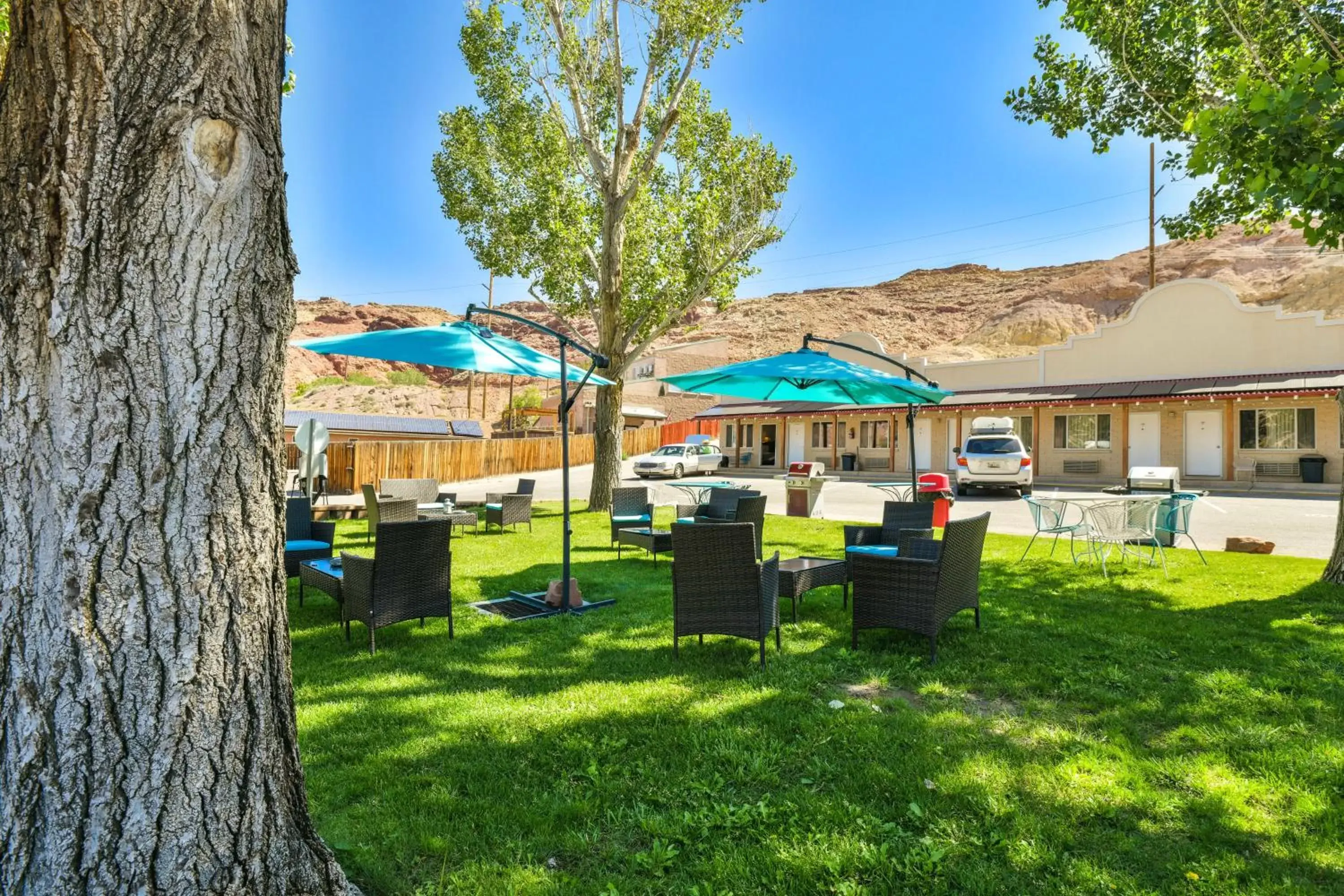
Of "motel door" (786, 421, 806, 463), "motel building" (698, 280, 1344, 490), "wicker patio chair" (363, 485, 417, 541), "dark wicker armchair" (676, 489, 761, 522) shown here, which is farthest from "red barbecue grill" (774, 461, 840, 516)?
"motel door" (786, 421, 806, 463)

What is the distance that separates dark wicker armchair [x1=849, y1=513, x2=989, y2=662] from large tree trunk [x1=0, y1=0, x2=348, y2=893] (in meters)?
3.97

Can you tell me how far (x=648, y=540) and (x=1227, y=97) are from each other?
8401 millimetres

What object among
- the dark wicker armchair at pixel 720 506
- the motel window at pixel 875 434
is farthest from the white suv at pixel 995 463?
the dark wicker armchair at pixel 720 506

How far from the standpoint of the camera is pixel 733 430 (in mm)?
36406

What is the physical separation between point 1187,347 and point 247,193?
28845 millimetres

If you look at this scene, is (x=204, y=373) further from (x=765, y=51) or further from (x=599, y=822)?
(x=765, y=51)

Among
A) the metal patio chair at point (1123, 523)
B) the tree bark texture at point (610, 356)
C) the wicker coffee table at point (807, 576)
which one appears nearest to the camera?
the wicker coffee table at point (807, 576)

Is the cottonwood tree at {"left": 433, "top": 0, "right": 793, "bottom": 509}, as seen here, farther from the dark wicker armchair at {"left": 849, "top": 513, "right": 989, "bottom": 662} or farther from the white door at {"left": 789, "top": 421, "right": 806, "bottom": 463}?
the white door at {"left": 789, "top": 421, "right": 806, "bottom": 463}

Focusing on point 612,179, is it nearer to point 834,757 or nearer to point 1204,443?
point 834,757

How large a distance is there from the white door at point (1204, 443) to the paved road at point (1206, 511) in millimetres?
3823

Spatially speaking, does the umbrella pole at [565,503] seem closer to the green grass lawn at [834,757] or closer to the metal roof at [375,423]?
the green grass lawn at [834,757]

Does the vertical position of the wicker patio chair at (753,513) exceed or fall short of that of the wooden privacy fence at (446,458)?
it falls short

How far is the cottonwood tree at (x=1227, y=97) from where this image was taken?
14.5ft

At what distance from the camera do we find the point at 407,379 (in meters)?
81.5
